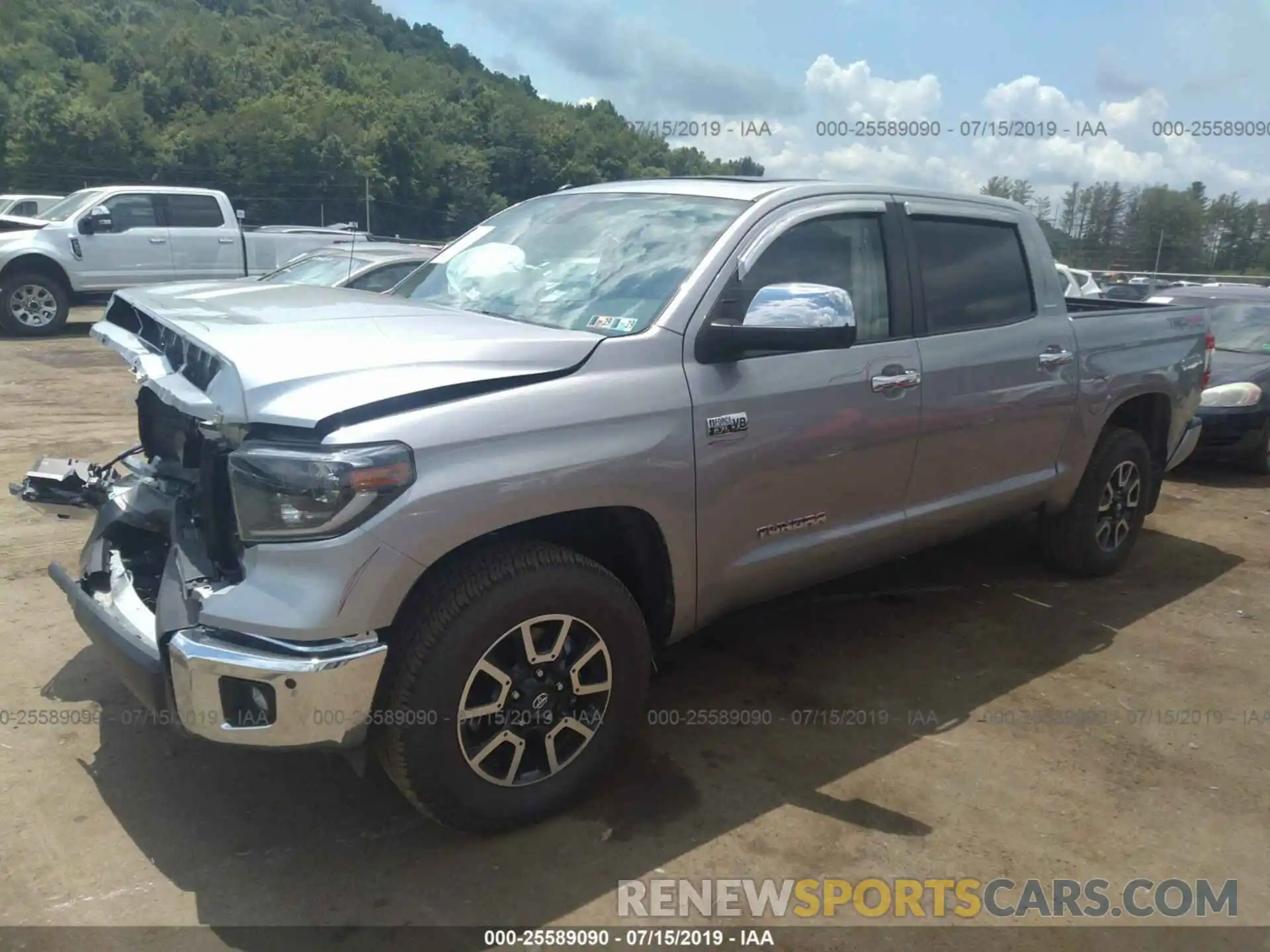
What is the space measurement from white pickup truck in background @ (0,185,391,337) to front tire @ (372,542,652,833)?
11.9 metres

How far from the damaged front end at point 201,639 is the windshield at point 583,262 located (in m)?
1.15

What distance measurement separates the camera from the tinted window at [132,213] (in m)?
13.7

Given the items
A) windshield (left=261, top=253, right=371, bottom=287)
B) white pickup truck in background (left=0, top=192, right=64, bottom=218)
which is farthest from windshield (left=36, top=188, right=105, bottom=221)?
white pickup truck in background (left=0, top=192, right=64, bottom=218)

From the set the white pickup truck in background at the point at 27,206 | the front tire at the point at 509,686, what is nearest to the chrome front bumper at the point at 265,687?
the front tire at the point at 509,686

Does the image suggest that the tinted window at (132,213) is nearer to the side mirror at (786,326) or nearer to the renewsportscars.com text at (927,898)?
the side mirror at (786,326)

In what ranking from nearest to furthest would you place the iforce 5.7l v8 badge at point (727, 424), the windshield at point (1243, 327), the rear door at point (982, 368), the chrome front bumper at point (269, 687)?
1. the chrome front bumper at point (269, 687)
2. the iforce 5.7l v8 badge at point (727, 424)
3. the rear door at point (982, 368)
4. the windshield at point (1243, 327)

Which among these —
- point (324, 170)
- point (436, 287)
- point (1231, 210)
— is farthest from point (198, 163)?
point (436, 287)

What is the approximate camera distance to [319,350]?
2.64m

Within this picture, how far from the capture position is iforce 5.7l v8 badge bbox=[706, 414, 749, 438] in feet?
10.1

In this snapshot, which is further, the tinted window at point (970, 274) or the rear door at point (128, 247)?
the rear door at point (128, 247)

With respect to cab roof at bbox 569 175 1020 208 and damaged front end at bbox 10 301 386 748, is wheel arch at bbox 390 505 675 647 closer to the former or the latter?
damaged front end at bbox 10 301 386 748

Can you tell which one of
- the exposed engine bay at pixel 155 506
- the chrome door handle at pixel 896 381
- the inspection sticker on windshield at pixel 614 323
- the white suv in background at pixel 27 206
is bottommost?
the exposed engine bay at pixel 155 506

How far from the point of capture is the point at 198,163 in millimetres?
50000

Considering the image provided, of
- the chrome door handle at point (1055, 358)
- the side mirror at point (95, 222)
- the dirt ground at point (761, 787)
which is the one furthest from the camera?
the side mirror at point (95, 222)
